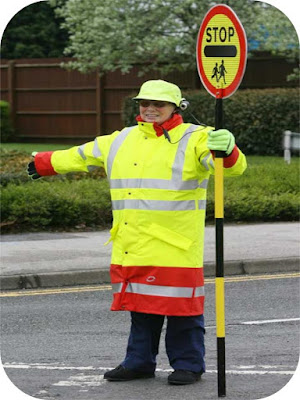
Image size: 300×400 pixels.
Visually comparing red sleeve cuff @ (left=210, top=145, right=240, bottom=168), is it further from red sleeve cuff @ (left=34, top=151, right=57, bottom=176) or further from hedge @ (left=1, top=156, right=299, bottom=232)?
hedge @ (left=1, top=156, right=299, bottom=232)

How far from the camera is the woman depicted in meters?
6.45

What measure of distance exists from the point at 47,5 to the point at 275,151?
34.0ft

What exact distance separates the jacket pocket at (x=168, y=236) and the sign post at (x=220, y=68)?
1.04 feet

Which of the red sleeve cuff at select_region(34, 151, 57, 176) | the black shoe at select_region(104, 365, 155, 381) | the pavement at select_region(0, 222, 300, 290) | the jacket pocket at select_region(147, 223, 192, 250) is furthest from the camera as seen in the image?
the pavement at select_region(0, 222, 300, 290)

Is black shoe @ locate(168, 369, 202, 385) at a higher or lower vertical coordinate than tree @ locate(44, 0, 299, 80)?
lower

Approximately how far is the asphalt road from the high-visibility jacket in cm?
55

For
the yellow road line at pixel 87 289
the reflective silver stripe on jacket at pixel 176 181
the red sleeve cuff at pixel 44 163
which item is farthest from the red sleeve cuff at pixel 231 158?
the yellow road line at pixel 87 289

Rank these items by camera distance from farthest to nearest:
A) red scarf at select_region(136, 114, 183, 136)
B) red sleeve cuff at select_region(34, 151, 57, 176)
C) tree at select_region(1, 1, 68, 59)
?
tree at select_region(1, 1, 68, 59), red sleeve cuff at select_region(34, 151, 57, 176), red scarf at select_region(136, 114, 183, 136)

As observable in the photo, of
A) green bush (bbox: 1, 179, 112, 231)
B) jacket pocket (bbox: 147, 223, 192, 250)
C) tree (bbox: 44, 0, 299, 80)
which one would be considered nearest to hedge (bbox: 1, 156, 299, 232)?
green bush (bbox: 1, 179, 112, 231)

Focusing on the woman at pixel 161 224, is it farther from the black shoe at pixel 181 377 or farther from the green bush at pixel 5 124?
the green bush at pixel 5 124

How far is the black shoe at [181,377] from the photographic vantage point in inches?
261

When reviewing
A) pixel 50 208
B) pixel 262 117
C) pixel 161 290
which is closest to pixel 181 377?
pixel 161 290

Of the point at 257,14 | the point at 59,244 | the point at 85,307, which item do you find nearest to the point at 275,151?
the point at 257,14

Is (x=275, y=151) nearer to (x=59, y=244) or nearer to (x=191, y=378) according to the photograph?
(x=59, y=244)
